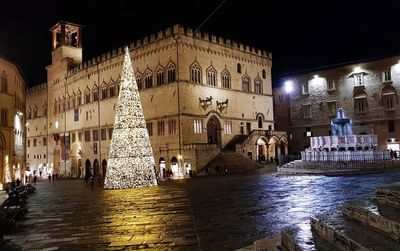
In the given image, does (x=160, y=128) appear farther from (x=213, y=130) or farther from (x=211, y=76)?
(x=211, y=76)

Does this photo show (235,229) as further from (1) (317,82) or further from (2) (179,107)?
(1) (317,82)

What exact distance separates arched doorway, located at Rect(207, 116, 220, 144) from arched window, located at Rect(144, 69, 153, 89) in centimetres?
805

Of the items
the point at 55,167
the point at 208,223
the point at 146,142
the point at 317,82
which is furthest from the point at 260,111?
the point at 208,223

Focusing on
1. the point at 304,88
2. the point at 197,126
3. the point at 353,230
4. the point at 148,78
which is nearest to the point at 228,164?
the point at 197,126

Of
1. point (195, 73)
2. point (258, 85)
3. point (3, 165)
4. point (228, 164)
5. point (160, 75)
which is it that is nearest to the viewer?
point (3, 165)

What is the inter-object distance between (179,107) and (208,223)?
29.2 meters

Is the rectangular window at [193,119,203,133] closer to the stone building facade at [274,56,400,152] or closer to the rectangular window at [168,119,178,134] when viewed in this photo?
the rectangular window at [168,119,178,134]

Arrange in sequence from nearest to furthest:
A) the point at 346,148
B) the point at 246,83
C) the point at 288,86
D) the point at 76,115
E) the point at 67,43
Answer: the point at 346,148
the point at 246,83
the point at 288,86
the point at 76,115
the point at 67,43

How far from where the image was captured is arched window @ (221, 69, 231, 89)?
44.4 m

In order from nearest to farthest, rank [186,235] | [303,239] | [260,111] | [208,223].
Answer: [303,239] → [186,235] → [208,223] → [260,111]

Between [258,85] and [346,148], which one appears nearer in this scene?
[346,148]

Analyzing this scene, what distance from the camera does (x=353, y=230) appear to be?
519 cm

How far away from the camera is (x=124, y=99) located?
25.6m

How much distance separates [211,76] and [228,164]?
10.9 metres
